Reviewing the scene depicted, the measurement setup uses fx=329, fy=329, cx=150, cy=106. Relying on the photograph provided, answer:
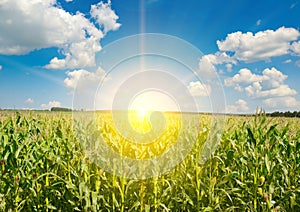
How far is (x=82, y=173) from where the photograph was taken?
392 centimetres

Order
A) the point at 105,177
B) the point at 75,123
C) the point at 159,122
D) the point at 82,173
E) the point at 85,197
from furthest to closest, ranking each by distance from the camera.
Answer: the point at 159,122 < the point at 75,123 < the point at 82,173 < the point at 105,177 < the point at 85,197

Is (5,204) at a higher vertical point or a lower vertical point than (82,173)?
lower

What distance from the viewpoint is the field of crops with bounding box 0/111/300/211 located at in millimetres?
3561

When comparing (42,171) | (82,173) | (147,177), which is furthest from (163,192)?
(42,171)

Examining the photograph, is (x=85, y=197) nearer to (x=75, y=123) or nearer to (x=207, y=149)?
(x=75, y=123)

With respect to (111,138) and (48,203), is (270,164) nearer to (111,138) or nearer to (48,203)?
(111,138)

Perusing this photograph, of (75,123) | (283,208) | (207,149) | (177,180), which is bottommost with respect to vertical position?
(283,208)

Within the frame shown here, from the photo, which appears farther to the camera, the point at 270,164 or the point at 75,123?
the point at 75,123

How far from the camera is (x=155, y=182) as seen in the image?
347cm

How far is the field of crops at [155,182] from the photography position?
356 centimetres

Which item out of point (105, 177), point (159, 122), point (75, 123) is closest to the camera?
point (105, 177)

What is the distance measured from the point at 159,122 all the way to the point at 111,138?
4.02ft

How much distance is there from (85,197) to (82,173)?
1.88 ft

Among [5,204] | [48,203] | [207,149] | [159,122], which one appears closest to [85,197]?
[48,203]
